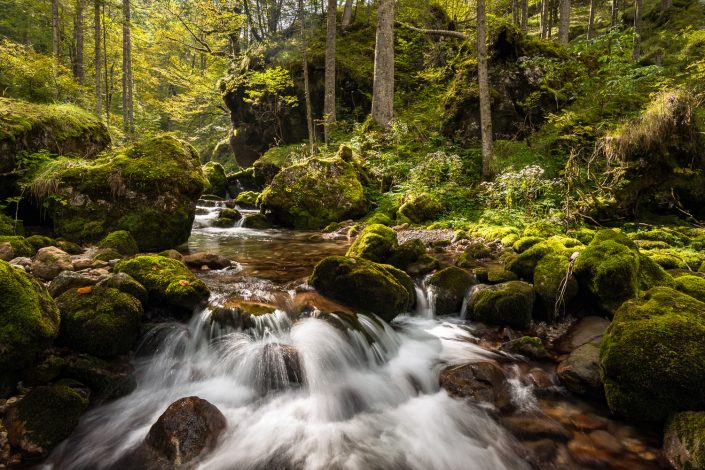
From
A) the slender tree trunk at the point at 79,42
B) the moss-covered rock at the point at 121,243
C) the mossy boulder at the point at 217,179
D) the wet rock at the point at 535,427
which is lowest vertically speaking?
the wet rock at the point at 535,427

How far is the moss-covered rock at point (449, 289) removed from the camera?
241 inches

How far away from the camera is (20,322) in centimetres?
325

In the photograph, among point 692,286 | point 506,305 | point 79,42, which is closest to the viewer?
point 692,286

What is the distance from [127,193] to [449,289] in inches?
269

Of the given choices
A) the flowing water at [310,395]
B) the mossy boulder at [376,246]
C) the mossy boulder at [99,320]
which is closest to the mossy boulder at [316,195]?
the mossy boulder at [376,246]

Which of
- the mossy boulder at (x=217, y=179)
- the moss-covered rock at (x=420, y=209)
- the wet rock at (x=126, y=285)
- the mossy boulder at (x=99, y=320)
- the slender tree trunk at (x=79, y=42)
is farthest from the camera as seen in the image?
the mossy boulder at (x=217, y=179)

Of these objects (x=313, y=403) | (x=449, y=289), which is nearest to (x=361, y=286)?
(x=449, y=289)

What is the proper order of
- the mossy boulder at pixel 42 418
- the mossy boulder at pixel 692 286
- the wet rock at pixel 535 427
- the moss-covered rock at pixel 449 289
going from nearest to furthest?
the mossy boulder at pixel 42 418 < the wet rock at pixel 535 427 < the mossy boulder at pixel 692 286 < the moss-covered rock at pixel 449 289

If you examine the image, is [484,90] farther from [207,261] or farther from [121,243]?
[121,243]

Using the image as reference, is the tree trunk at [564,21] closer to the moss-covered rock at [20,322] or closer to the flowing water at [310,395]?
the flowing water at [310,395]

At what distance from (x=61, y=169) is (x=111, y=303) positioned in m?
5.15

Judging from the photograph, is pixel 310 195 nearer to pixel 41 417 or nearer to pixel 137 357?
pixel 137 357

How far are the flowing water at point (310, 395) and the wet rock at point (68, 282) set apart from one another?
1016 mm

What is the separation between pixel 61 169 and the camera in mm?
7594
